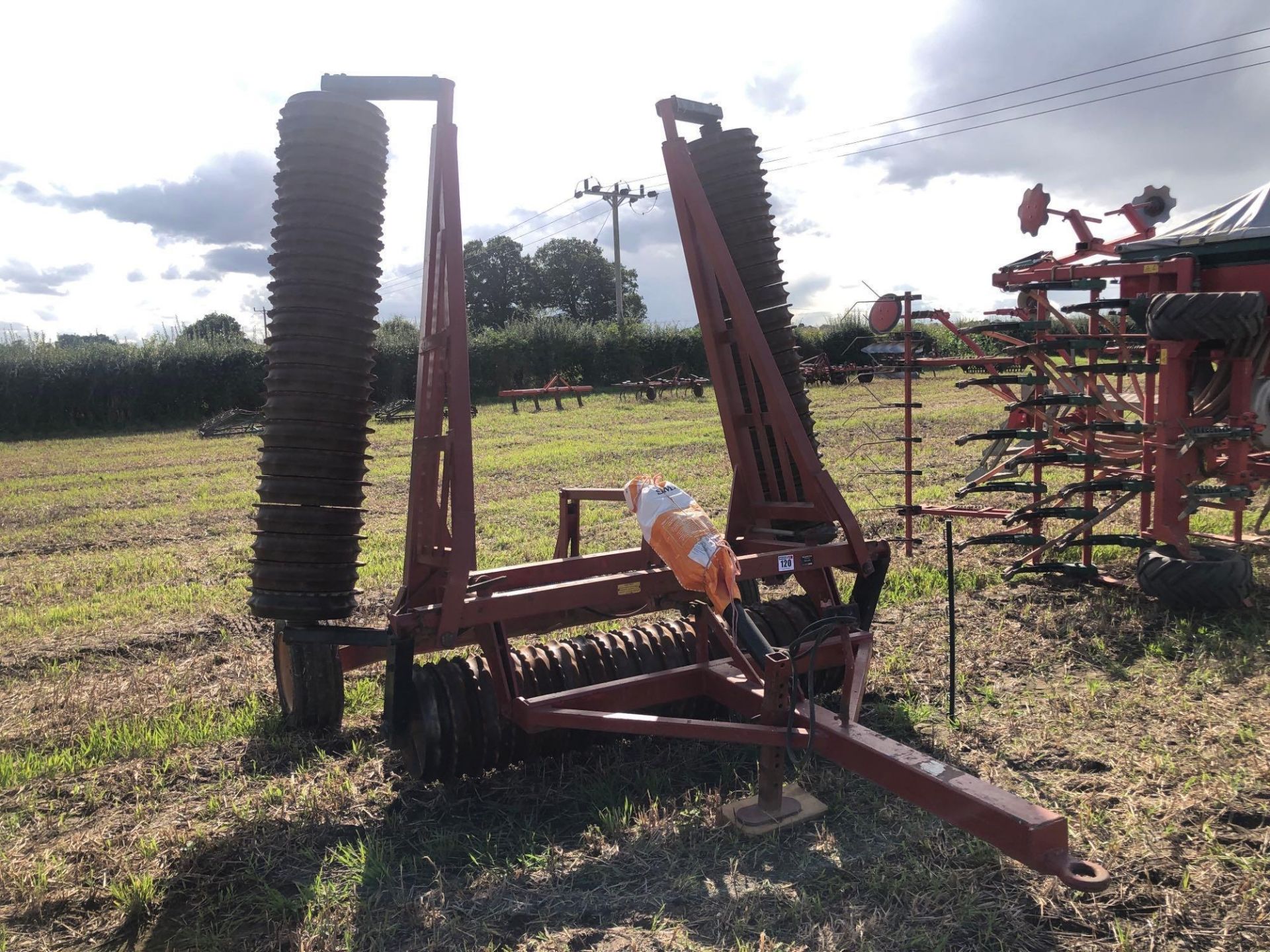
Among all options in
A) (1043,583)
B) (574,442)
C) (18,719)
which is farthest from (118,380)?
(1043,583)

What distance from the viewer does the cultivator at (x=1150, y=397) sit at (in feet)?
18.4

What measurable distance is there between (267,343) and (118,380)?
29.5 metres

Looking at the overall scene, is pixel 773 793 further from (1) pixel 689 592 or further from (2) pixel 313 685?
(2) pixel 313 685

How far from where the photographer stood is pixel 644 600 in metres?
4.06

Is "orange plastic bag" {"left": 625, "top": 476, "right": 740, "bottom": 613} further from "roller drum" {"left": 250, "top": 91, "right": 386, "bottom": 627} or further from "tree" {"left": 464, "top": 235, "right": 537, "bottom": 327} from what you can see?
"tree" {"left": 464, "top": 235, "right": 537, "bottom": 327}

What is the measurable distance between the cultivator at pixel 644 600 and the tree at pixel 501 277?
60.9 m

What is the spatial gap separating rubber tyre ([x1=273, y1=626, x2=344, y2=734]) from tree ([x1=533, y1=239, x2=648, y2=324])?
62229mm

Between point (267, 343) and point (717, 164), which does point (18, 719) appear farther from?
point (717, 164)

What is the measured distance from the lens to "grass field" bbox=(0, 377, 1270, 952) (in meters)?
2.87

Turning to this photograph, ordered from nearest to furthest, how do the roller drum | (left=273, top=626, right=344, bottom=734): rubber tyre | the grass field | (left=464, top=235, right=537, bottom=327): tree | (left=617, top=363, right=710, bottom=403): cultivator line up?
1. the grass field
2. the roller drum
3. (left=273, top=626, right=344, bottom=734): rubber tyre
4. (left=617, top=363, right=710, bottom=403): cultivator
5. (left=464, top=235, right=537, bottom=327): tree

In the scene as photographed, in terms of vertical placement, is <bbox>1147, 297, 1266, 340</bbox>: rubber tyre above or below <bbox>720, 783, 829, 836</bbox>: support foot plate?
above

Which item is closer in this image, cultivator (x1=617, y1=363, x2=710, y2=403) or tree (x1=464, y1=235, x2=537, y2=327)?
cultivator (x1=617, y1=363, x2=710, y2=403)

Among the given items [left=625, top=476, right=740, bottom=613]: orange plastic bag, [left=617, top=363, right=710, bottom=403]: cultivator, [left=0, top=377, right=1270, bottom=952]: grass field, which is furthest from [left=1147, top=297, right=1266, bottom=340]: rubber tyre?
[left=617, top=363, right=710, bottom=403]: cultivator

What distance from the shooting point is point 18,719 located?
15.4 feet
